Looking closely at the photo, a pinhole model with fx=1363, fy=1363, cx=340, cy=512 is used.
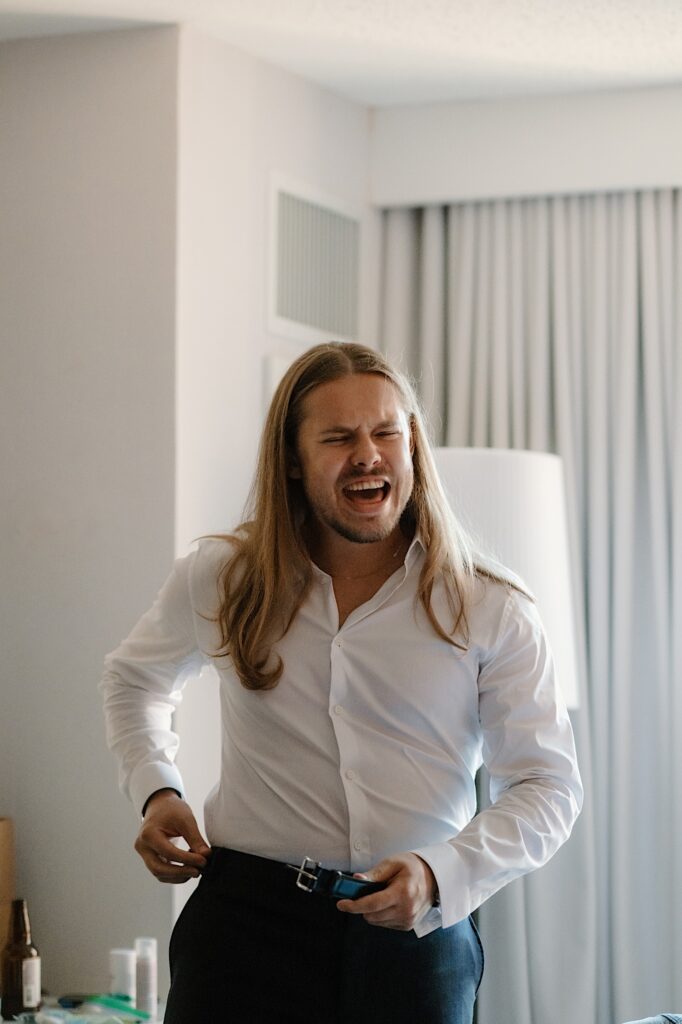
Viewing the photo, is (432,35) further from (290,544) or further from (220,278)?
(290,544)

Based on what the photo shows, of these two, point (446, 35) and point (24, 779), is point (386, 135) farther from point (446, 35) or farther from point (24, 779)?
point (24, 779)

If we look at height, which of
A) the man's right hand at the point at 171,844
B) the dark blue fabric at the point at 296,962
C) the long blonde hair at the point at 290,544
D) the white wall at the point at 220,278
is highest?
the white wall at the point at 220,278

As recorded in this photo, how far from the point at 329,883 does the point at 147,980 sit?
1.37m

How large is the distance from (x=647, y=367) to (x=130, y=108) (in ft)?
4.70

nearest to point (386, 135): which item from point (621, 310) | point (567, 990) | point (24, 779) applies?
point (621, 310)

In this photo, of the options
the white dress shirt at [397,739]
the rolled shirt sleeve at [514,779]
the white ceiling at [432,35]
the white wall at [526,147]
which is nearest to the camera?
the rolled shirt sleeve at [514,779]

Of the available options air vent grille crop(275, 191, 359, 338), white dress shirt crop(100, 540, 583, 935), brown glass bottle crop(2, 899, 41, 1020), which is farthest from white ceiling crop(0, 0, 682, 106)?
brown glass bottle crop(2, 899, 41, 1020)

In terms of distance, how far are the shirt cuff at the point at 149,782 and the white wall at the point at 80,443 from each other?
3.50 feet

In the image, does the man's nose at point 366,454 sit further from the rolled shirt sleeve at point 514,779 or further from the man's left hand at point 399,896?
the man's left hand at point 399,896

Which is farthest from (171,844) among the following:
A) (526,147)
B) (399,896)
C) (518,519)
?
(526,147)

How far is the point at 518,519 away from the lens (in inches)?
118

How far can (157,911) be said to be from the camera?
301 cm

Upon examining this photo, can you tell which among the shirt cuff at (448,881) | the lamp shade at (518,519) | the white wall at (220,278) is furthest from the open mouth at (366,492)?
the white wall at (220,278)

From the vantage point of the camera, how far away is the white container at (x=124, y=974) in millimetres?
2896
